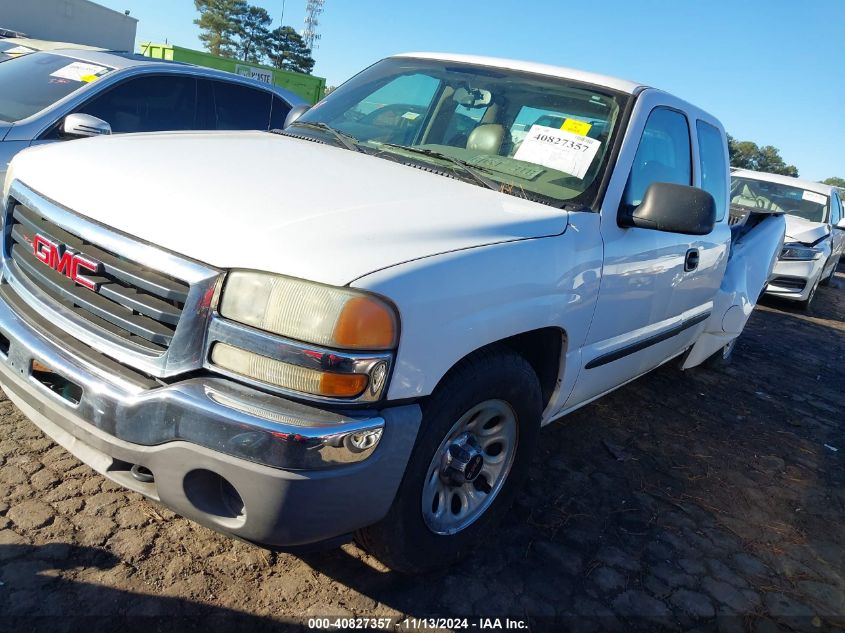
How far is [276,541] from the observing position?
1841 millimetres

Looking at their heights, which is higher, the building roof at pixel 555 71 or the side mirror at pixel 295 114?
the building roof at pixel 555 71

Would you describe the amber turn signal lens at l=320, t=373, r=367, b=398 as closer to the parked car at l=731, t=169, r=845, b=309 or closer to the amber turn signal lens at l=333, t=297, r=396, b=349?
the amber turn signal lens at l=333, t=297, r=396, b=349

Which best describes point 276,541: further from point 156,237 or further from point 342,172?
point 342,172

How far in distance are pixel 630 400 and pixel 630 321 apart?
1807mm

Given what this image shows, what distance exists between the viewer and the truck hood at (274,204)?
1854mm

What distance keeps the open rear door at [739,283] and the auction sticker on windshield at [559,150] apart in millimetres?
2059

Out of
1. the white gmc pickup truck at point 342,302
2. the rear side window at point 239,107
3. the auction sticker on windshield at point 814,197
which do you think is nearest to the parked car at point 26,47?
the rear side window at point 239,107

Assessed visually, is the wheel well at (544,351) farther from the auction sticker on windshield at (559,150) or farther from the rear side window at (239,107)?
the rear side window at (239,107)

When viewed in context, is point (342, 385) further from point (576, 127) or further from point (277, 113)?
point (277, 113)

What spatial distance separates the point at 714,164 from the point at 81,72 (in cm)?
466

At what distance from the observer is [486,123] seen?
3152mm

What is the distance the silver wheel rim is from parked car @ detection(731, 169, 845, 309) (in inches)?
305

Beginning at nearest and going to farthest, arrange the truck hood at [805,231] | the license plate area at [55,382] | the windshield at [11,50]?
the license plate area at [55,382]
the windshield at [11,50]
the truck hood at [805,231]

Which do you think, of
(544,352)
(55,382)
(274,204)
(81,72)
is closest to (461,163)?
(544,352)
